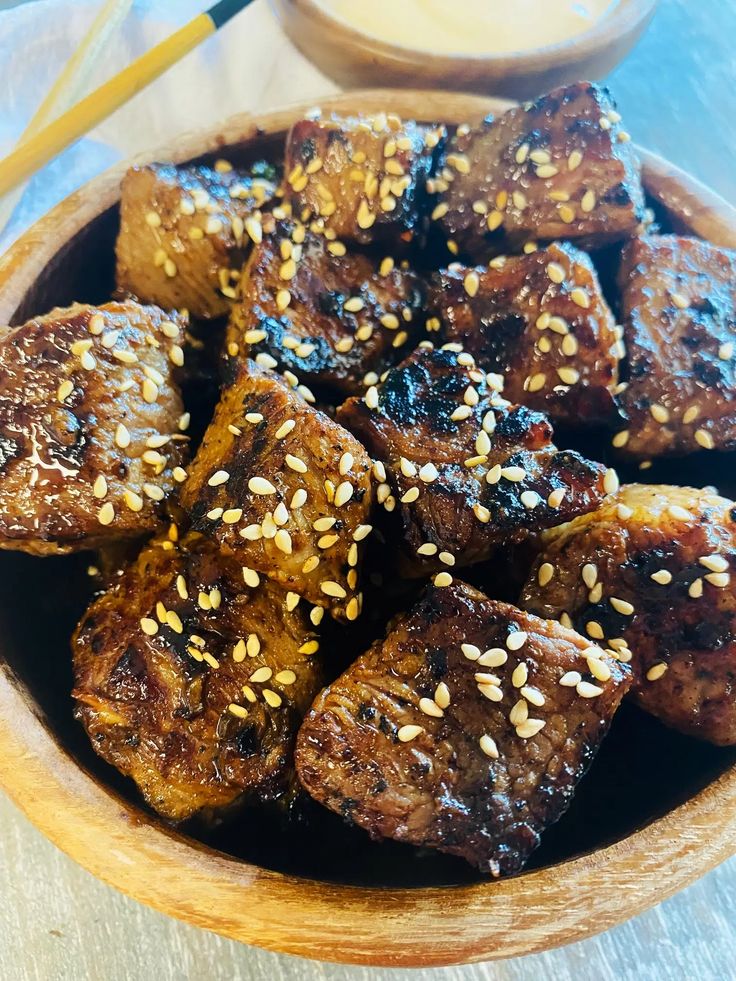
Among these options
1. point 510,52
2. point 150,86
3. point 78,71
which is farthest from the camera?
point 150,86

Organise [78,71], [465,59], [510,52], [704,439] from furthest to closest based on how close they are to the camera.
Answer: [510,52]
[465,59]
[78,71]
[704,439]

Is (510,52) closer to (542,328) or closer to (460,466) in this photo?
(542,328)

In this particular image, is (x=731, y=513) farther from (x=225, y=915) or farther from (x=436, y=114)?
(x=436, y=114)

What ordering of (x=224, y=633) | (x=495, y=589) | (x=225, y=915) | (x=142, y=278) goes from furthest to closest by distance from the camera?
(x=142, y=278) → (x=495, y=589) → (x=224, y=633) → (x=225, y=915)

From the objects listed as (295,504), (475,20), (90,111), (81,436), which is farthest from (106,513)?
(475,20)

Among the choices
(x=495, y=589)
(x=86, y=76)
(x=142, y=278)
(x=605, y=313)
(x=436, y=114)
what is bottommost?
(x=495, y=589)

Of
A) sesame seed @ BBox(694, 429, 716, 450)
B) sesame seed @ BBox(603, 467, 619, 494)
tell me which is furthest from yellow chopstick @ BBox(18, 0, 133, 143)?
sesame seed @ BBox(694, 429, 716, 450)

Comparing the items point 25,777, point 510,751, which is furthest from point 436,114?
point 25,777
